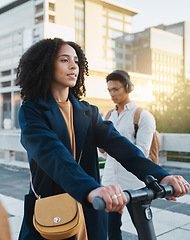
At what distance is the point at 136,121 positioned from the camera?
3242 millimetres

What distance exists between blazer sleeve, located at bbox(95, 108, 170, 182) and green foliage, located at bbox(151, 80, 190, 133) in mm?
11782

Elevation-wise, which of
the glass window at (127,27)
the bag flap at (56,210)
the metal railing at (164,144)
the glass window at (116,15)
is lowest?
the metal railing at (164,144)

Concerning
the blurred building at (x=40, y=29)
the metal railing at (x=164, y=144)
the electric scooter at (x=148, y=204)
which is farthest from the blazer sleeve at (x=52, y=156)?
the blurred building at (x=40, y=29)

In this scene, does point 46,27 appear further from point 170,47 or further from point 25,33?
point 170,47

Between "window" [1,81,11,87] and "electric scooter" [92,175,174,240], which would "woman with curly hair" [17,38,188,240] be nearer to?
"electric scooter" [92,175,174,240]

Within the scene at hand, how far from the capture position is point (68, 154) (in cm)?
156

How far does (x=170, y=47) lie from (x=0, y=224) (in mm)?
111253

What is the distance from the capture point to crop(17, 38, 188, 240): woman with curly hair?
160 centimetres

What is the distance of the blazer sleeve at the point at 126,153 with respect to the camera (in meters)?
1.71

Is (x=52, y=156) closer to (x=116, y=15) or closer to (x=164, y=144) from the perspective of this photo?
(x=164, y=144)

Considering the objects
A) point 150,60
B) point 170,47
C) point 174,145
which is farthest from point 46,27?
point 174,145

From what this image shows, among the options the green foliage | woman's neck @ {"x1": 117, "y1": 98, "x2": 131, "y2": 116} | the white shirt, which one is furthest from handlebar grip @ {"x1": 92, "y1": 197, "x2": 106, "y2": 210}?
the green foliage

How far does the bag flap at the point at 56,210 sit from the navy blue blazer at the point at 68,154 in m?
0.08

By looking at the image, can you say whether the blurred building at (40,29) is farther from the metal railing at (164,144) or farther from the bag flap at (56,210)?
the bag flap at (56,210)
